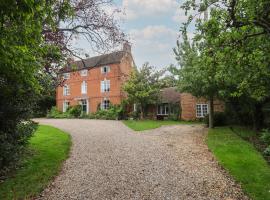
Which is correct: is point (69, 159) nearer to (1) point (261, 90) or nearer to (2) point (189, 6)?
(2) point (189, 6)

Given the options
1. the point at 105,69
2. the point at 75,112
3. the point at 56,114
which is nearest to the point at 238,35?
the point at 105,69

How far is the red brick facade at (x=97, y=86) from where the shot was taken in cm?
3209

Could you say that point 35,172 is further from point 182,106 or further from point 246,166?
point 182,106

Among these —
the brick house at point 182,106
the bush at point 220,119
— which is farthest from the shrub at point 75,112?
the bush at point 220,119

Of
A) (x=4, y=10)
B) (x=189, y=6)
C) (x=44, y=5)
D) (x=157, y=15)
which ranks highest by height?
(x=157, y=15)

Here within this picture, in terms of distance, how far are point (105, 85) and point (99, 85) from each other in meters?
1.10

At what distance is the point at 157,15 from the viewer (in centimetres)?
923

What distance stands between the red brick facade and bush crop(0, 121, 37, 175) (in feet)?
75.5

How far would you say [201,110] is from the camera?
26609 millimetres

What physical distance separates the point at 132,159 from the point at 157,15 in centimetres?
583

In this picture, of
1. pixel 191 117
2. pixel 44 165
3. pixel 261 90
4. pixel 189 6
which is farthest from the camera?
pixel 191 117

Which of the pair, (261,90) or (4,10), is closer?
(4,10)

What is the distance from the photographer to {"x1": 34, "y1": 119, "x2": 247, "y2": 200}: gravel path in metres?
5.64

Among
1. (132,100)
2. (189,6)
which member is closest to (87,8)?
(189,6)
